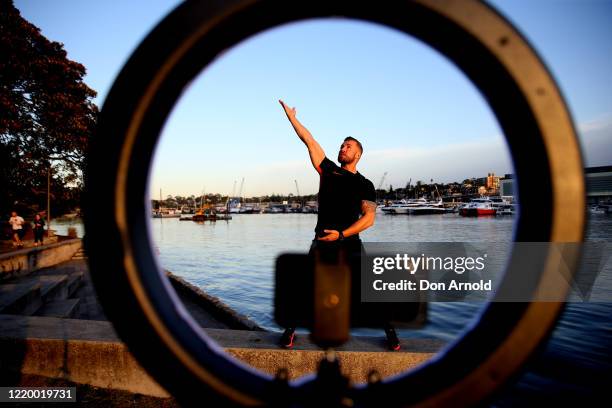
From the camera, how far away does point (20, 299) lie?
569cm

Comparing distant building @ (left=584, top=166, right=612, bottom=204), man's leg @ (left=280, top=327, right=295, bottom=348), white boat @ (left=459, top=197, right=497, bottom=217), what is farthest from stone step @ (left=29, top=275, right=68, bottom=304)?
distant building @ (left=584, top=166, right=612, bottom=204)

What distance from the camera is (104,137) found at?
1.14 meters

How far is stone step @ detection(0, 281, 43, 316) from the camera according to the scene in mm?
5193

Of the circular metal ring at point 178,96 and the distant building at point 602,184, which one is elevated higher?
the distant building at point 602,184

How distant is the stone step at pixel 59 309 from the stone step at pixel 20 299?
0.40 ft

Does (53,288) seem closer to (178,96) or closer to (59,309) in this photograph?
(59,309)

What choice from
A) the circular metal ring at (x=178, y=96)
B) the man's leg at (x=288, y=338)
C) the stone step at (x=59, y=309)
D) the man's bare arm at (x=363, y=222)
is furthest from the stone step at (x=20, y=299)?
the circular metal ring at (x=178, y=96)

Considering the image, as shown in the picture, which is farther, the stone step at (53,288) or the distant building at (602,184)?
the distant building at (602,184)

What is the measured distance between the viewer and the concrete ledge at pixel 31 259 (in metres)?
11.3

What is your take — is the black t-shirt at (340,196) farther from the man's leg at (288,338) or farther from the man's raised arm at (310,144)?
the man's leg at (288,338)

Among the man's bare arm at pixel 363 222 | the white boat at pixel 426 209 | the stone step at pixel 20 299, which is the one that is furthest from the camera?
the white boat at pixel 426 209

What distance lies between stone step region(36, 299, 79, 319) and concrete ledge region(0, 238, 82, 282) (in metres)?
4.88

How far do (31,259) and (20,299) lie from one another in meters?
9.47

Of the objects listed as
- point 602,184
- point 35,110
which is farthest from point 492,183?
point 35,110
